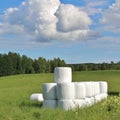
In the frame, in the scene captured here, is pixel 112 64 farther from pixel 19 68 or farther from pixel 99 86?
pixel 99 86

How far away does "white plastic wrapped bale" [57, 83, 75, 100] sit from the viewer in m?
14.2

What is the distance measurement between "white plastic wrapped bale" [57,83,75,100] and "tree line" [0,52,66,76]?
84941mm

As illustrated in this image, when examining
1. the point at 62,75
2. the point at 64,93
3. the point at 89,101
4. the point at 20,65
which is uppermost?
the point at 20,65

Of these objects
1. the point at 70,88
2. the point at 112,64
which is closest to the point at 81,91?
the point at 70,88

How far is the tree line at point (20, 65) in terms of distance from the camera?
102m

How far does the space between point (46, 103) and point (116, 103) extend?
244cm

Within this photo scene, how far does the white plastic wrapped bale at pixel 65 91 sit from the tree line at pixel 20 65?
84941 millimetres

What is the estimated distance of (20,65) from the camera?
10331cm

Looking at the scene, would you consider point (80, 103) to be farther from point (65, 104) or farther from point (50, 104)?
point (50, 104)

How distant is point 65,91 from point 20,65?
294ft

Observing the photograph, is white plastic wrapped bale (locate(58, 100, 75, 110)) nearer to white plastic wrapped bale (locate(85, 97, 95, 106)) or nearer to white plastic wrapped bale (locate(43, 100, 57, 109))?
white plastic wrapped bale (locate(43, 100, 57, 109))

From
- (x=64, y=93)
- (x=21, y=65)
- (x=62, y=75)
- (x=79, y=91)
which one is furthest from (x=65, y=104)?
(x=21, y=65)

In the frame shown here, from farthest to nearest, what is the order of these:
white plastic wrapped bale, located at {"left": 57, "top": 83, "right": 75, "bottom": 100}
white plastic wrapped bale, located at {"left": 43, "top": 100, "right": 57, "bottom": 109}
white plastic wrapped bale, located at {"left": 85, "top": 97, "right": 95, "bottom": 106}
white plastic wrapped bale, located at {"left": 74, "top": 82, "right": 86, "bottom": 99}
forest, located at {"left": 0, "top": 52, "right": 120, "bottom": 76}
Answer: forest, located at {"left": 0, "top": 52, "right": 120, "bottom": 76}, white plastic wrapped bale, located at {"left": 85, "top": 97, "right": 95, "bottom": 106}, white plastic wrapped bale, located at {"left": 74, "top": 82, "right": 86, "bottom": 99}, white plastic wrapped bale, located at {"left": 43, "top": 100, "right": 57, "bottom": 109}, white plastic wrapped bale, located at {"left": 57, "top": 83, "right": 75, "bottom": 100}

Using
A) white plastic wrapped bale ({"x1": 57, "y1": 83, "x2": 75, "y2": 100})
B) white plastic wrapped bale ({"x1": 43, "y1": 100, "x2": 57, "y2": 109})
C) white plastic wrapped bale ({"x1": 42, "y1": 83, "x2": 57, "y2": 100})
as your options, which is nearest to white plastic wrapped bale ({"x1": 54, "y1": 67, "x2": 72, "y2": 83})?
white plastic wrapped bale ({"x1": 42, "y1": 83, "x2": 57, "y2": 100})
